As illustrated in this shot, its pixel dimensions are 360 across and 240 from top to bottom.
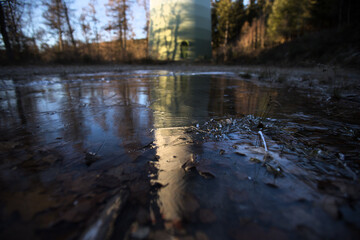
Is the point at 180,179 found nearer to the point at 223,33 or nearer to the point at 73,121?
the point at 73,121

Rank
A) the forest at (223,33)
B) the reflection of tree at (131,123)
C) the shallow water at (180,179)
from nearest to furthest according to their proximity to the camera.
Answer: the shallow water at (180,179)
the reflection of tree at (131,123)
the forest at (223,33)

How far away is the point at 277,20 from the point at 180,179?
28.4 meters

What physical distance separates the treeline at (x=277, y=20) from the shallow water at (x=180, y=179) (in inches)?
677

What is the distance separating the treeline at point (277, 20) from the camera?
18.9m

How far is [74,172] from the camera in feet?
3.14

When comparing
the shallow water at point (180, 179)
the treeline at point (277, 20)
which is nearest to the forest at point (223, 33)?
the treeline at point (277, 20)

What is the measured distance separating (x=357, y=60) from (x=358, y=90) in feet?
26.7

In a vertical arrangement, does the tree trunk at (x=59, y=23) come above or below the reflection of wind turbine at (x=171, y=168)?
above

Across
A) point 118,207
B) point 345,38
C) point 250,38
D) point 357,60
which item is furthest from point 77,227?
point 250,38

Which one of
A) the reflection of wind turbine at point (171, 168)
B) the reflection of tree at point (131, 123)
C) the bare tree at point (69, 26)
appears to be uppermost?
the bare tree at point (69, 26)

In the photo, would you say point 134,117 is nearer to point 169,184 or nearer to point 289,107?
point 169,184

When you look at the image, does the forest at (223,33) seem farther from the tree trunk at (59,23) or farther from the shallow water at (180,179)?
the shallow water at (180,179)

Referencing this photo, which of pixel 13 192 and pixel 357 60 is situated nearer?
pixel 13 192

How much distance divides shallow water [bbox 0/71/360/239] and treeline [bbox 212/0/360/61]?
56.4ft
